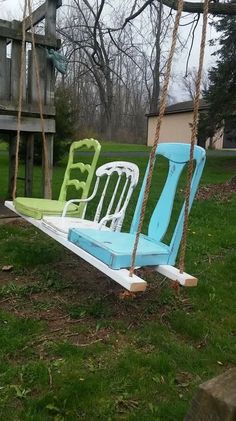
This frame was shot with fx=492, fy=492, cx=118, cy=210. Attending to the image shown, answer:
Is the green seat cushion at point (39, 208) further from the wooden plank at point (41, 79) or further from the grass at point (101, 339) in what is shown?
the wooden plank at point (41, 79)

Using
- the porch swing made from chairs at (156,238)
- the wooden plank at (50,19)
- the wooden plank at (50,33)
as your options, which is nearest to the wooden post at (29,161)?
the wooden plank at (50,33)

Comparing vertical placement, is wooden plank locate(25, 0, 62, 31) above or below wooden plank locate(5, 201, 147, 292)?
above

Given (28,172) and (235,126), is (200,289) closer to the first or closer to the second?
(28,172)

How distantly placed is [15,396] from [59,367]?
364 millimetres

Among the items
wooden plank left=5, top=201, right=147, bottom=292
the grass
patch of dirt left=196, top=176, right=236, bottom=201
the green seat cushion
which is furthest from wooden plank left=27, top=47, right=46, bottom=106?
patch of dirt left=196, top=176, right=236, bottom=201

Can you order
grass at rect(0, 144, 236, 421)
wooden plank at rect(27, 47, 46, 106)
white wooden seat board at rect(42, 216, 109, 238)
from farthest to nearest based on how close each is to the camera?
1. wooden plank at rect(27, 47, 46, 106)
2. white wooden seat board at rect(42, 216, 109, 238)
3. grass at rect(0, 144, 236, 421)

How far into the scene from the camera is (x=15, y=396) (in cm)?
270

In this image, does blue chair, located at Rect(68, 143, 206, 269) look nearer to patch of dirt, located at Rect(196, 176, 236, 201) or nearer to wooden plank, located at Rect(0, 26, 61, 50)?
wooden plank, located at Rect(0, 26, 61, 50)

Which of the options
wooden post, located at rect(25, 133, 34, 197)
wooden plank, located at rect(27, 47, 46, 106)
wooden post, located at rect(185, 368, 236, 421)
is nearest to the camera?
wooden post, located at rect(185, 368, 236, 421)

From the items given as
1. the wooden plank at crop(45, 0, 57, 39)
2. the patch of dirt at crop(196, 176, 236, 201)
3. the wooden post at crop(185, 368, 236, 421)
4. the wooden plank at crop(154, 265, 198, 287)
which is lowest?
the patch of dirt at crop(196, 176, 236, 201)

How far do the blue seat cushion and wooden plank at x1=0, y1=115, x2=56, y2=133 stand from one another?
122 inches

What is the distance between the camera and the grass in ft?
8.84

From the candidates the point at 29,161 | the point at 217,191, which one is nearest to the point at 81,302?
the point at 29,161

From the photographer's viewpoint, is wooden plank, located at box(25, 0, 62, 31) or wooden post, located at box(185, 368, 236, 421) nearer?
wooden post, located at box(185, 368, 236, 421)
